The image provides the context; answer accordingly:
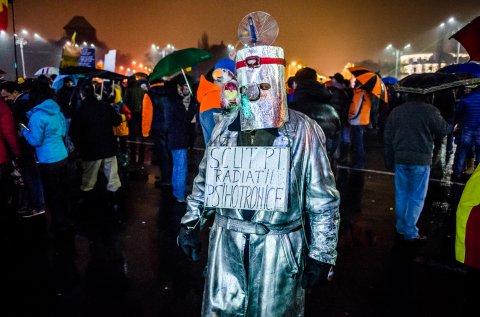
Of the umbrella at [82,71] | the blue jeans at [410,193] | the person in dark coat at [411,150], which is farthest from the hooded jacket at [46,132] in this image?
the blue jeans at [410,193]

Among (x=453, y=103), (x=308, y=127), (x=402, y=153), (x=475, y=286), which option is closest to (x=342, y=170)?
(x=453, y=103)

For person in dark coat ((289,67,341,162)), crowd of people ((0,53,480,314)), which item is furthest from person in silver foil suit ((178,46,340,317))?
person in dark coat ((289,67,341,162))

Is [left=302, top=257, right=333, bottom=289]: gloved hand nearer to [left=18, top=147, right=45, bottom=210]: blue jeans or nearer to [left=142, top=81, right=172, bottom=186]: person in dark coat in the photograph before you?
[left=142, top=81, right=172, bottom=186]: person in dark coat

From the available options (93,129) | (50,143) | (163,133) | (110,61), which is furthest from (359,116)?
(50,143)

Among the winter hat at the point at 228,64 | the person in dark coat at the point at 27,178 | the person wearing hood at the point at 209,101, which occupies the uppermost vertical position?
the winter hat at the point at 228,64

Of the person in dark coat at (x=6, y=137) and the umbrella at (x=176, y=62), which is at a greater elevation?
the umbrella at (x=176, y=62)

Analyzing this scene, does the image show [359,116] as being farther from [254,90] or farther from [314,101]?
[254,90]

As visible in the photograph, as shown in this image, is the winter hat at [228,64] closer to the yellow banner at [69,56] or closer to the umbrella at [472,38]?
the umbrella at [472,38]

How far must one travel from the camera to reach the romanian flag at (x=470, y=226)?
7.17ft

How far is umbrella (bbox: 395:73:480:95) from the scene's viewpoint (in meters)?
5.29

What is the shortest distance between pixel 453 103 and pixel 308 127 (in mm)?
9014

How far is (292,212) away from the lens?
236cm

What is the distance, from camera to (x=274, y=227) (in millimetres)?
2305

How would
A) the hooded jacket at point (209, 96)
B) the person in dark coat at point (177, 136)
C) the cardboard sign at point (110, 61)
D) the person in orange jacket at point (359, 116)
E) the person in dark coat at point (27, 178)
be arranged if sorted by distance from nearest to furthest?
the hooded jacket at point (209, 96) → the person in dark coat at point (27, 178) → the person in dark coat at point (177, 136) → the person in orange jacket at point (359, 116) → the cardboard sign at point (110, 61)
